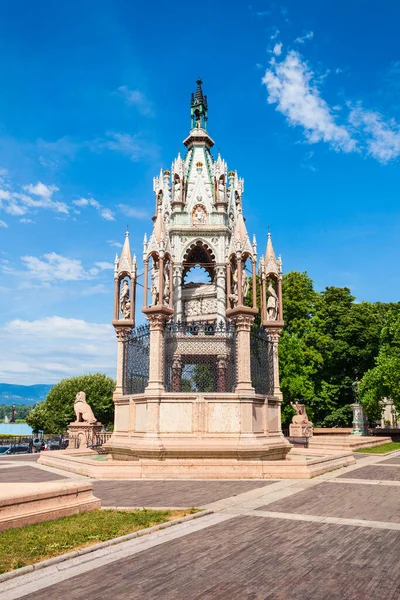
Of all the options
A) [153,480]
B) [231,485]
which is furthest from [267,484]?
[153,480]

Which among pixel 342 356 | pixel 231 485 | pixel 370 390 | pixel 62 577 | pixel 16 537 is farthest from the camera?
pixel 342 356

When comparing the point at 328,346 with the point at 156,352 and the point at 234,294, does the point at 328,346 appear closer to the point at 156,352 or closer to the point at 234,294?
the point at 234,294

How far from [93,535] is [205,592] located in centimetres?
258

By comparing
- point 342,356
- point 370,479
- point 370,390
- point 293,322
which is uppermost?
point 293,322

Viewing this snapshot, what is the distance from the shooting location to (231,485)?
13133 millimetres

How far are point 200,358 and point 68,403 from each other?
128 feet

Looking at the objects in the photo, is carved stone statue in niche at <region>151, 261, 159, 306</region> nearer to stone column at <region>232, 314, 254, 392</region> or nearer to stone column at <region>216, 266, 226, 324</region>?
stone column at <region>232, 314, 254, 392</region>

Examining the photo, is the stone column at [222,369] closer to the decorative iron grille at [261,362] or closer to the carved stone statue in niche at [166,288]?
the decorative iron grille at [261,362]

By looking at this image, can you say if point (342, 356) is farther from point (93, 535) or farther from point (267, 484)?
point (93, 535)

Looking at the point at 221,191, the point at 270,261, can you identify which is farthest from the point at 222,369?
the point at 221,191

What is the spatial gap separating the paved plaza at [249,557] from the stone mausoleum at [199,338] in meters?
4.82

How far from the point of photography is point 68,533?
7375 mm

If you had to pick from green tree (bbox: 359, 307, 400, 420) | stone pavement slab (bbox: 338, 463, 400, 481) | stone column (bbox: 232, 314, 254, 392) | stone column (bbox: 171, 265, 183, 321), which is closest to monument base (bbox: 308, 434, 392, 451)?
green tree (bbox: 359, 307, 400, 420)

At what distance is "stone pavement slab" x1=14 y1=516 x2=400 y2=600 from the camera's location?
5262mm
